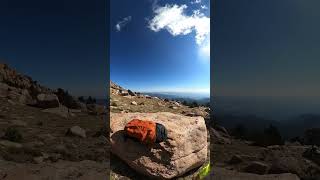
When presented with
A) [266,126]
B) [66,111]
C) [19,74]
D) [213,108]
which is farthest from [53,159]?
[19,74]

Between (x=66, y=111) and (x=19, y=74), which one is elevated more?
(x=19, y=74)

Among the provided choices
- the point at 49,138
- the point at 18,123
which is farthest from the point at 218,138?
the point at 18,123

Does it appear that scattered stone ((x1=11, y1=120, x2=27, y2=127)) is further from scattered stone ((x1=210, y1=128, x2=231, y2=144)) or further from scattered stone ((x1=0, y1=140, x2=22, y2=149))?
scattered stone ((x1=210, y1=128, x2=231, y2=144))

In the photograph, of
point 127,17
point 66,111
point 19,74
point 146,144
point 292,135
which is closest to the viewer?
point 146,144

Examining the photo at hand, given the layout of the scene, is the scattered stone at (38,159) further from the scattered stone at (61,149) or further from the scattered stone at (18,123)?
the scattered stone at (18,123)

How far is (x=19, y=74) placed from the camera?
27.4 meters

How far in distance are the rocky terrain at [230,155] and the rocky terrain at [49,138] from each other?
1361 mm

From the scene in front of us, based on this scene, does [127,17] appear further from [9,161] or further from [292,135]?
[292,135]

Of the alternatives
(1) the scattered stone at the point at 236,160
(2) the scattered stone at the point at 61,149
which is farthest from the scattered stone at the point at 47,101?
(1) the scattered stone at the point at 236,160

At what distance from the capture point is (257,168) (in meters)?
11.4

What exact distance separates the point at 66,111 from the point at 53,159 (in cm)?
961

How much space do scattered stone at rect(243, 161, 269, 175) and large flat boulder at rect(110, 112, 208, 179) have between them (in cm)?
152

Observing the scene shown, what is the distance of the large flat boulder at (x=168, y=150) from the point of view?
1003 centimetres

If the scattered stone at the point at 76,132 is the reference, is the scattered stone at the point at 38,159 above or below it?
below
